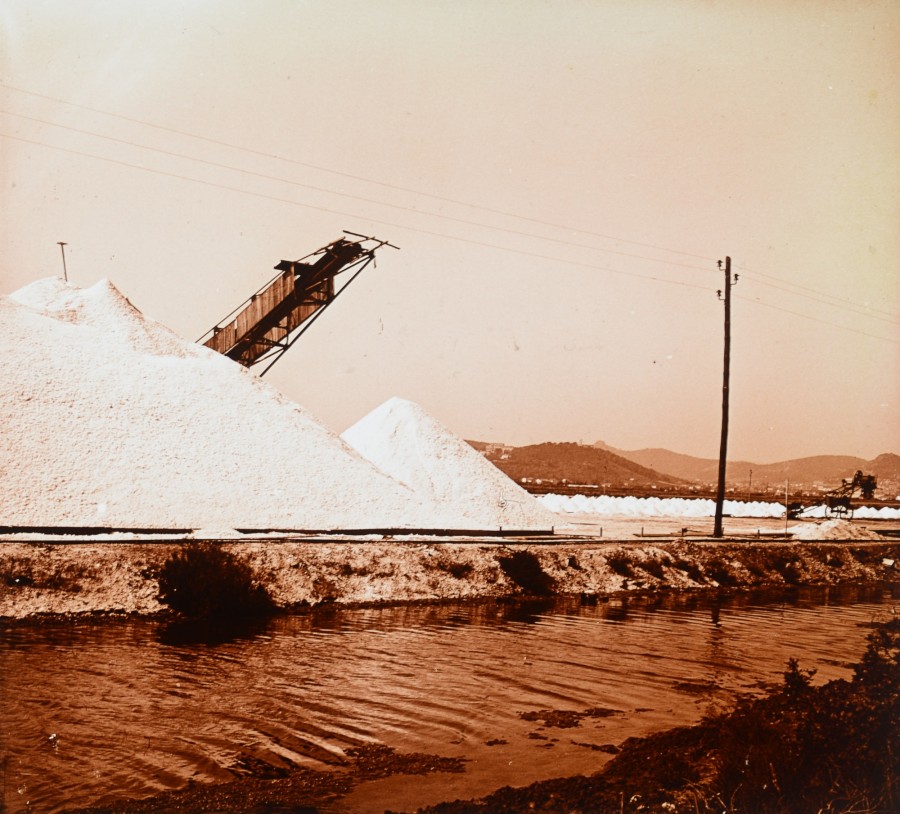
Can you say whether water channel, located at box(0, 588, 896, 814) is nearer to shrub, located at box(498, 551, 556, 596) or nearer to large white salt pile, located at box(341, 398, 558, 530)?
shrub, located at box(498, 551, 556, 596)

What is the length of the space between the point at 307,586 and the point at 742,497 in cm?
5362

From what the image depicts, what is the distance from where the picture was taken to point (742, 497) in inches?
2613

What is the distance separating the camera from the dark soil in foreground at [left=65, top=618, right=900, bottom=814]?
7.60 metres

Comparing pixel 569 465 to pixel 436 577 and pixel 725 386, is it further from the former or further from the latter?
pixel 436 577

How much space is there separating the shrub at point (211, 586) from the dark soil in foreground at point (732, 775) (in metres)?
9.29

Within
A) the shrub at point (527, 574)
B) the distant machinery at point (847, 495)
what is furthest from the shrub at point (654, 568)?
the distant machinery at point (847, 495)

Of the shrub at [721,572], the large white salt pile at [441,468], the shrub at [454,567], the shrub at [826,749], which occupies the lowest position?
the shrub at [721,572]

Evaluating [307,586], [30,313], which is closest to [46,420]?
[30,313]

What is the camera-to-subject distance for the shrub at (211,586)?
18.0 meters

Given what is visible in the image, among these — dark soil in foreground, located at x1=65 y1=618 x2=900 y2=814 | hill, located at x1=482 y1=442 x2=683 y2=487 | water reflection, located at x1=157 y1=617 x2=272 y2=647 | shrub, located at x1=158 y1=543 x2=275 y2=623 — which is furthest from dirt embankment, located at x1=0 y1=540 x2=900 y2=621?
hill, located at x1=482 y1=442 x2=683 y2=487

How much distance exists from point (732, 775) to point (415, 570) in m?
13.7

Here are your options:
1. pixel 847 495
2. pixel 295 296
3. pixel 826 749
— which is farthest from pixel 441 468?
pixel 847 495

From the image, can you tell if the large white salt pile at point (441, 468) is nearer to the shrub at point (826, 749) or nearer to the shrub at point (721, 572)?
the shrub at point (721, 572)

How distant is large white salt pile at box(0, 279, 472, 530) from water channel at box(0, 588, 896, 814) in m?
6.66
